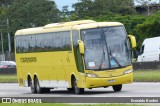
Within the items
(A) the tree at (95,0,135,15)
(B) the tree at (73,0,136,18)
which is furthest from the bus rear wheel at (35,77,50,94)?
(A) the tree at (95,0,135,15)

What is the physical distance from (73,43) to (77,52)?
49 centimetres

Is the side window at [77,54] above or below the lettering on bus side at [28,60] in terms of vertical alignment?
above

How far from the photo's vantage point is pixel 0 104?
2069 centimetres

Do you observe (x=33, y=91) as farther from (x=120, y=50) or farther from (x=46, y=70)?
(x=120, y=50)

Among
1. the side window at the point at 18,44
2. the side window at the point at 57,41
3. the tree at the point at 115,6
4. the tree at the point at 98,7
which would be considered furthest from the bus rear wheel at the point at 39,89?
the tree at the point at 115,6

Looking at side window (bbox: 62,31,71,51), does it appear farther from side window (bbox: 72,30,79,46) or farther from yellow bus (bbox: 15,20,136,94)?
side window (bbox: 72,30,79,46)

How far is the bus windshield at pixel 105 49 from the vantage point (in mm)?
27562

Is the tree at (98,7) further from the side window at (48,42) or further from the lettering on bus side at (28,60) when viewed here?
the side window at (48,42)

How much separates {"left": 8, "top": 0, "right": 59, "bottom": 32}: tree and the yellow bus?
2203 inches

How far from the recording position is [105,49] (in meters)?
27.7

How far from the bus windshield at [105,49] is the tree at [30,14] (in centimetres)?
5927

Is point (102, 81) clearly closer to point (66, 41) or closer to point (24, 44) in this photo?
point (66, 41)

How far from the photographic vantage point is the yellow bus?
27422 mm

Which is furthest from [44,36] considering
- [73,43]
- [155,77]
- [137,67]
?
[137,67]
